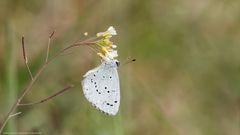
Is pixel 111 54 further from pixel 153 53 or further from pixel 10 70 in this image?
pixel 153 53

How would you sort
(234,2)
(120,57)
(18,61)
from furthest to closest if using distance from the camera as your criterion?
(234,2) < (18,61) < (120,57)

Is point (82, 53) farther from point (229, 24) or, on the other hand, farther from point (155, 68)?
point (229, 24)

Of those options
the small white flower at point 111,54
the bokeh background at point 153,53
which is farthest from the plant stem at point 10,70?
the small white flower at point 111,54

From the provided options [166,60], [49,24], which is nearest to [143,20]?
[166,60]

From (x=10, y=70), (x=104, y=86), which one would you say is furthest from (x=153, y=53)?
(x=104, y=86)

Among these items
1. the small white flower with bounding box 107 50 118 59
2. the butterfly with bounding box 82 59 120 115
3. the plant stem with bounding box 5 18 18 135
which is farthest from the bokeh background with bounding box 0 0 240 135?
the small white flower with bounding box 107 50 118 59

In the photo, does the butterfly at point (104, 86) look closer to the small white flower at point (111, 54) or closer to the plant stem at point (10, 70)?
the small white flower at point (111, 54)

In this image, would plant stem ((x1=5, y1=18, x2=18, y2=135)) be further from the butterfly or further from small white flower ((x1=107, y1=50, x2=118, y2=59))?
small white flower ((x1=107, y1=50, x2=118, y2=59))
